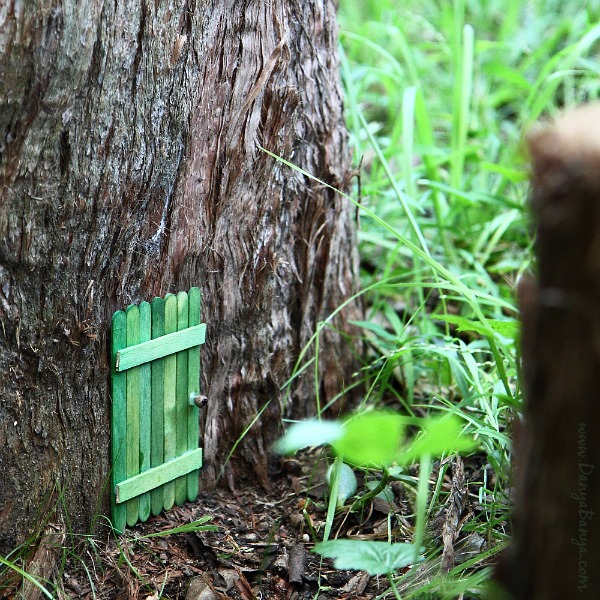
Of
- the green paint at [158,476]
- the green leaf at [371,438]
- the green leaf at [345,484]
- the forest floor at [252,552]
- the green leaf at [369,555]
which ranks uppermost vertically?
the green leaf at [371,438]

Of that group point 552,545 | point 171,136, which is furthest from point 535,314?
point 171,136

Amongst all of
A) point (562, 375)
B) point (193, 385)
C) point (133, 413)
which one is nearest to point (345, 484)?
point (193, 385)

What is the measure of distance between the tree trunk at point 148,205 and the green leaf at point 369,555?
0.70 meters

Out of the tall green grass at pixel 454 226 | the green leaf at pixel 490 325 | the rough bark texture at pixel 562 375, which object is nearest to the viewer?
the rough bark texture at pixel 562 375

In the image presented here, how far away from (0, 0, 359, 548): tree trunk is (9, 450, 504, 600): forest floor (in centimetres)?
11

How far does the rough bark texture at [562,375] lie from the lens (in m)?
1.08

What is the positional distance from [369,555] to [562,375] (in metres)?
0.59

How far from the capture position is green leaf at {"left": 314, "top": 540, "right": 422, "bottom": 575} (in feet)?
4.86

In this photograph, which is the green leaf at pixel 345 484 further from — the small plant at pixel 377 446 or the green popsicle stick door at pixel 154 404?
the small plant at pixel 377 446

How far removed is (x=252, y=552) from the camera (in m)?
2.03

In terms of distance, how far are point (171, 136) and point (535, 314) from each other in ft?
3.43

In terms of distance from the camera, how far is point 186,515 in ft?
7.07

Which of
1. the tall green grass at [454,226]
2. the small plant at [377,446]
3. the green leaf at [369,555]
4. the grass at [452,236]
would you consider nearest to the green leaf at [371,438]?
the small plant at [377,446]

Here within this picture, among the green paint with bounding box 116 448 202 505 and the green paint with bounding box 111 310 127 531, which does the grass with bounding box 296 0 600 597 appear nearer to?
the green paint with bounding box 116 448 202 505
